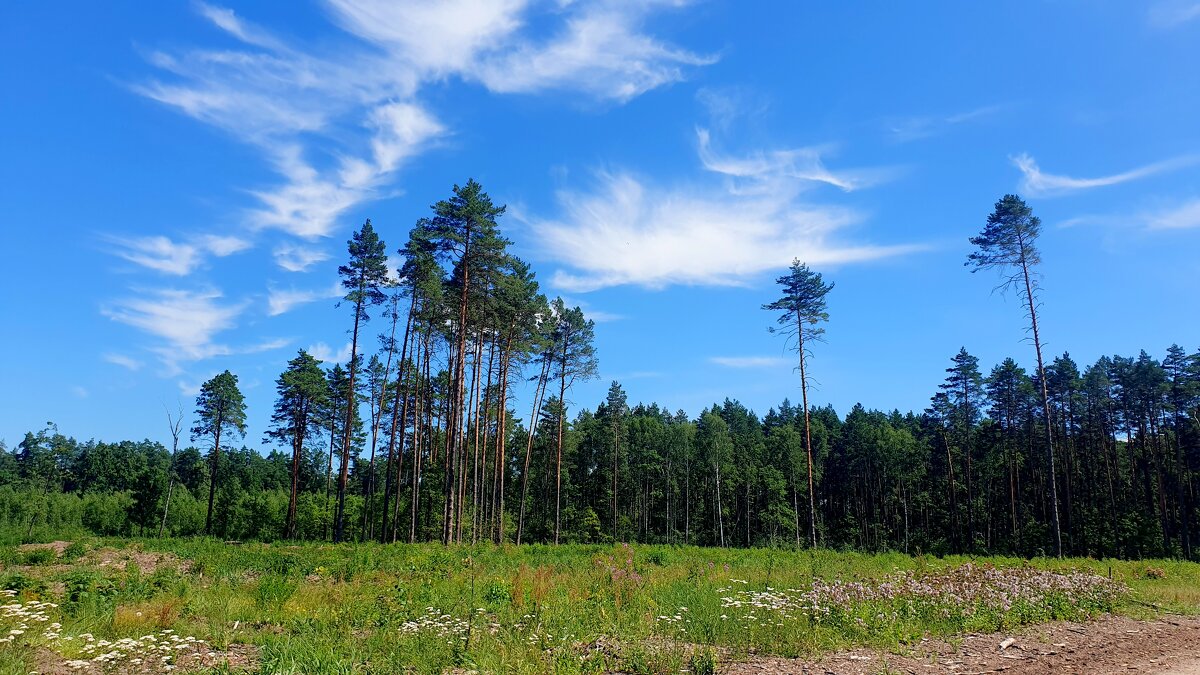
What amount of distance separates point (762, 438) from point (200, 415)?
55430 mm

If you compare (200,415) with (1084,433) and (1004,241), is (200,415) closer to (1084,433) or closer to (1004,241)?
(1004,241)

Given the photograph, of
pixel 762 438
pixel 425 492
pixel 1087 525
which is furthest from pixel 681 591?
pixel 762 438

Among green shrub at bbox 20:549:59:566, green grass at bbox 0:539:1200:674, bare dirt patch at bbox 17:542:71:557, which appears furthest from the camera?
bare dirt patch at bbox 17:542:71:557

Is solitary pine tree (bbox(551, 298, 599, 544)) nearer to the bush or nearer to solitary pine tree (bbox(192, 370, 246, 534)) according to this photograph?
solitary pine tree (bbox(192, 370, 246, 534))

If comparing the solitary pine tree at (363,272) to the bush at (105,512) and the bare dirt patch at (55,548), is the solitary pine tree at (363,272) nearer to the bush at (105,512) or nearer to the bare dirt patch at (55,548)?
the bare dirt patch at (55,548)

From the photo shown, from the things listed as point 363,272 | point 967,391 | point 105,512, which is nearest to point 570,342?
point 363,272

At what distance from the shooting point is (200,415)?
4381cm

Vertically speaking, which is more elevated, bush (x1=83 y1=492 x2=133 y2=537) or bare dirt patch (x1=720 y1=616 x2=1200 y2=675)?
bare dirt patch (x1=720 y1=616 x2=1200 y2=675)

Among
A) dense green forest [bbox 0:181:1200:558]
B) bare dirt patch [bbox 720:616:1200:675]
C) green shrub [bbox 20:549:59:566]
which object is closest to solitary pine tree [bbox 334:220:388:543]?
dense green forest [bbox 0:181:1200:558]

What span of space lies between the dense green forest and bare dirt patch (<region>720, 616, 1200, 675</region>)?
19.0m

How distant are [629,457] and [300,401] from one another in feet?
107

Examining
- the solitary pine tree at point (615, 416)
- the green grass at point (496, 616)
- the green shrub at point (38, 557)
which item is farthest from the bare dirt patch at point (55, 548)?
the solitary pine tree at point (615, 416)

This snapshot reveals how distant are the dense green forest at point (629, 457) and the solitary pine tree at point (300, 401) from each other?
17 centimetres

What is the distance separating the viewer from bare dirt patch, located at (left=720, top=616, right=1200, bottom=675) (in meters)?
6.81
